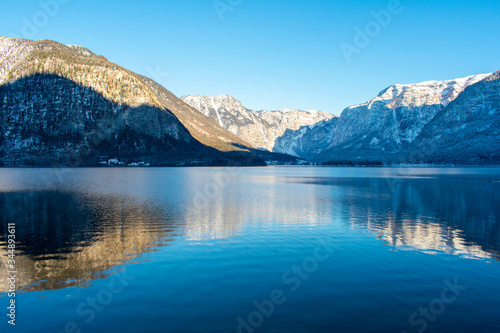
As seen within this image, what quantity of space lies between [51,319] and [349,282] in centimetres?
1720

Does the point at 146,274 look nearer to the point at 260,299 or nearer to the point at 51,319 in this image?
the point at 51,319

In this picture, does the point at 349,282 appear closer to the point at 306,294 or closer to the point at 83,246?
the point at 306,294

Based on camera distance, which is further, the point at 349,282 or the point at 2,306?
the point at 349,282

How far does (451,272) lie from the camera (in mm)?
24250

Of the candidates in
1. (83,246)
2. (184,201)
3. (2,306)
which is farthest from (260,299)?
(184,201)

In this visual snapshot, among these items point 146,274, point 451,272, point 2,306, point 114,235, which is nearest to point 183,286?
point 146,274

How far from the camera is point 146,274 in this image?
23172 millimetres

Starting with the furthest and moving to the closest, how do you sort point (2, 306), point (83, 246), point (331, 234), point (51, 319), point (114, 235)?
point (331, 234) < point (114, 235) < point (83, 246) < point (2, 306) < point (51, 319)

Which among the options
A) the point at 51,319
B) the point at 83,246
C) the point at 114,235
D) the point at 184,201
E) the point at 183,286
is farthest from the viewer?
the point at 184,201

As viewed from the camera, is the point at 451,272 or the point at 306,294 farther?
the point at 451,272

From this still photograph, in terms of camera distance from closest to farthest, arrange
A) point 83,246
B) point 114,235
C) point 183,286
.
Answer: point 183,286 → point 83,246 → point 114,235

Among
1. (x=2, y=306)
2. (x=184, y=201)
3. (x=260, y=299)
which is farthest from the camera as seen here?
(x=184, y=201)

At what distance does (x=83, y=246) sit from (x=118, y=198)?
35.4 metres

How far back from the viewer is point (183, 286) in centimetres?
2097
